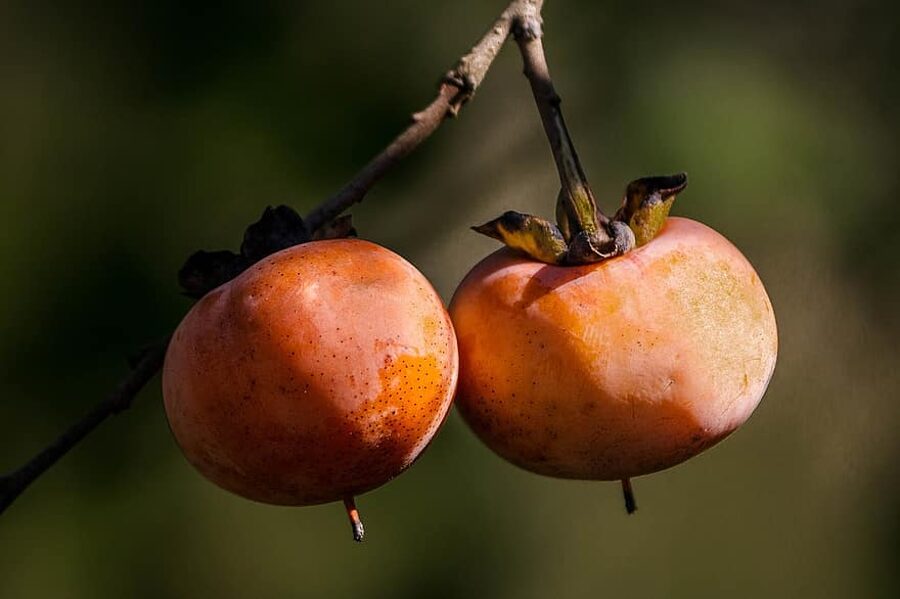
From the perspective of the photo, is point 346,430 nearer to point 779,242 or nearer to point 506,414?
point 506,414

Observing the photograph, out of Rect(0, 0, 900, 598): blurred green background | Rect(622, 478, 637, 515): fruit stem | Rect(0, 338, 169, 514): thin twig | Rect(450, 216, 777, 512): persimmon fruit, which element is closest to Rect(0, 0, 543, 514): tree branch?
Rect(0, 338, 169, 514): thin twig

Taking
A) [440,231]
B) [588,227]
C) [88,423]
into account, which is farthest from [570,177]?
[440,231]

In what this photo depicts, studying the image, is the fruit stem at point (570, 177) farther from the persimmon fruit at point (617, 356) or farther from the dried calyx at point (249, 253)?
the dried calyx at point (249, 253)

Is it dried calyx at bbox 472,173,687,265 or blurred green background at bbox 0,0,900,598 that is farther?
blurred green background at bbox 0,0,900,598

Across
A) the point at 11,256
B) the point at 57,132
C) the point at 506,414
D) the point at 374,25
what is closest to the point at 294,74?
the point at 374,25

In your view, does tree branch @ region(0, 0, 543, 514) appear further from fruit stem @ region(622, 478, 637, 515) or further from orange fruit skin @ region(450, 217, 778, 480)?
fruit stem @ region(622, 478, 637, 515)

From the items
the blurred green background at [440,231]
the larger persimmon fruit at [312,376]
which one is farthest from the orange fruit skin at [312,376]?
the blurred green background at [440,231]

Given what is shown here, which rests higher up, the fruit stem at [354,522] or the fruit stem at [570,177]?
the fruit stem at [570,177]
